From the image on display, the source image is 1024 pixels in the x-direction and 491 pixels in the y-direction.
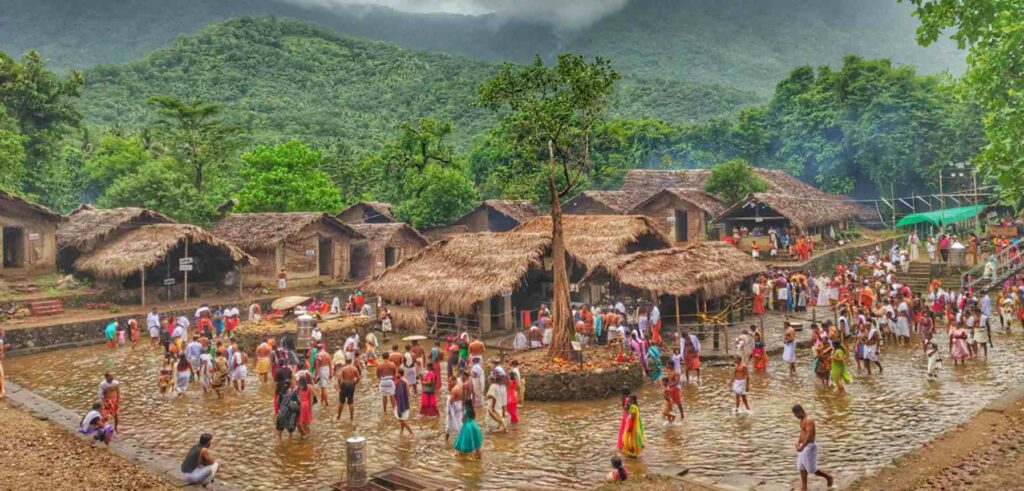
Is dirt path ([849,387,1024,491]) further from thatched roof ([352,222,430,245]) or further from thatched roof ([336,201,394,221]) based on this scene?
thatched roof ([336,201,394,221])

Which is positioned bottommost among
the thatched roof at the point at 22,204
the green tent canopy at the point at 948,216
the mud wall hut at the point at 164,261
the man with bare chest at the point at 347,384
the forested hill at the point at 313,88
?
the man with bare chest at the point at 347,384

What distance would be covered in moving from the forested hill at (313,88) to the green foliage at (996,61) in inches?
2604

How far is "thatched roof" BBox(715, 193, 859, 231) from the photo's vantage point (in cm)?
3554

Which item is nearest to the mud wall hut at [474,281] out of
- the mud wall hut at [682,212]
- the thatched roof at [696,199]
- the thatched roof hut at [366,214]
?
the mud wall hut at [682,212]

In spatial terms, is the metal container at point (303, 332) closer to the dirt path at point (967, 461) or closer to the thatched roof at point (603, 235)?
the thatched roof at point (603, 235)

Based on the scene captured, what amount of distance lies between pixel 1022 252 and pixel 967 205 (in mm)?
16570

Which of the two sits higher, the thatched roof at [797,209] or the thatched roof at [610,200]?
the thatched roof at [610,200]

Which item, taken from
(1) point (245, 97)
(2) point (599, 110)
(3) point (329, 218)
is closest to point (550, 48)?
(1) point (245, 97)

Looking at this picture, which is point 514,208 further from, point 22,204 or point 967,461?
point 967,461

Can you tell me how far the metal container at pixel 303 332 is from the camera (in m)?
21.2

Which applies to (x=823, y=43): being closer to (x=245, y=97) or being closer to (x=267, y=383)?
(x=245, y=97)

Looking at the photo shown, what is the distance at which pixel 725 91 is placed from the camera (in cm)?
10100

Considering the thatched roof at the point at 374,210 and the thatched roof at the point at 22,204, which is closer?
the thatched roof at the point at 22,204

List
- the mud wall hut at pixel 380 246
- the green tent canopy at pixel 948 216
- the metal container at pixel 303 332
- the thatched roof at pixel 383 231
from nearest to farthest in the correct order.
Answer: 1. the metal container at pixel 303 332
2. the mud wall hut at pixel 380 246
3. the thatched roof at pixel 383 231
4. the green tent canopy at pixel 948 216
